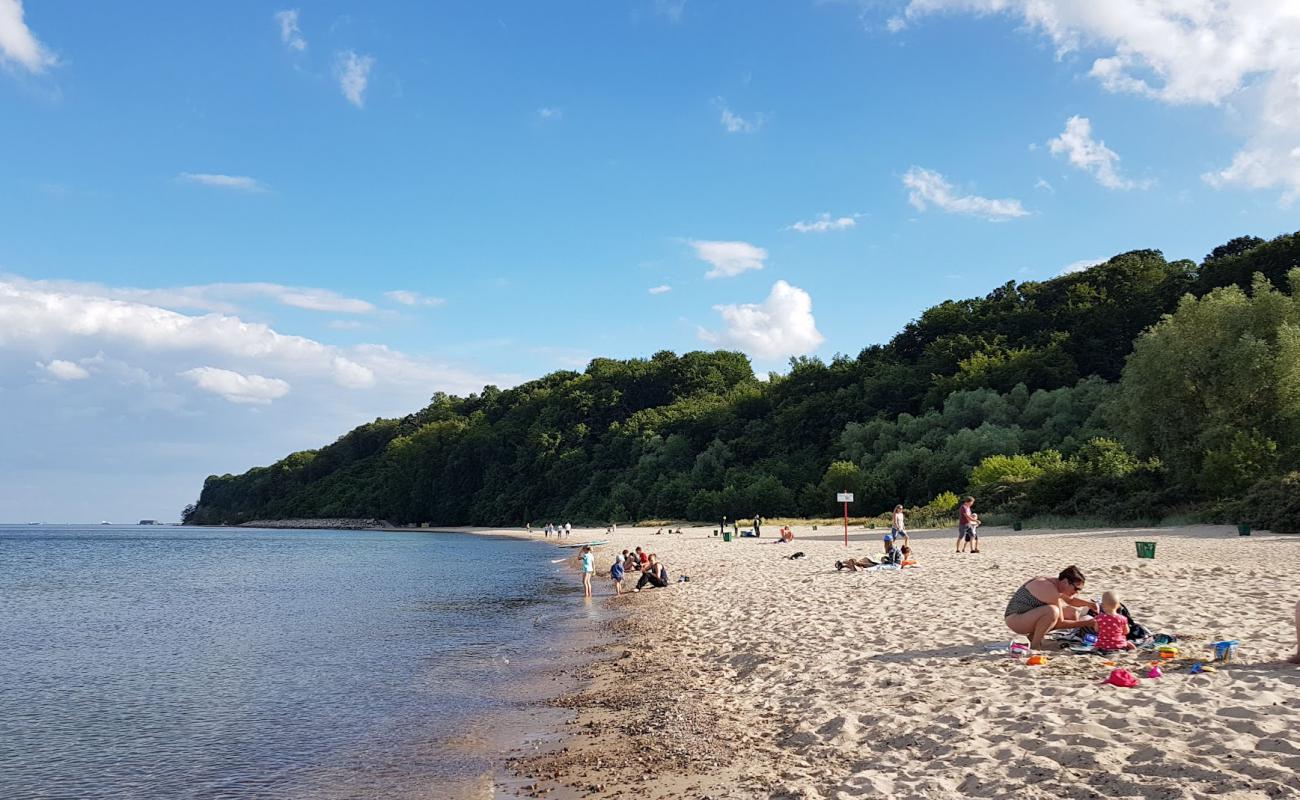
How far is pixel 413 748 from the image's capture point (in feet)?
31.5

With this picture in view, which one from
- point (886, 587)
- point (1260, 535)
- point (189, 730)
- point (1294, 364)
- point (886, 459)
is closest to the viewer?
point (189, 730)

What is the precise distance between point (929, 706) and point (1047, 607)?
2.78m

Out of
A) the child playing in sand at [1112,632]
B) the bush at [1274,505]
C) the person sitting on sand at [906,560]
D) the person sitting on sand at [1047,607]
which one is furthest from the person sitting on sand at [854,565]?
the bush at [1274,505]

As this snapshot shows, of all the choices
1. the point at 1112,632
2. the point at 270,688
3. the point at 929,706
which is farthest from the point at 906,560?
the point at 270,688

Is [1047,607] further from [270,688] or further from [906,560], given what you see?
[906,560]

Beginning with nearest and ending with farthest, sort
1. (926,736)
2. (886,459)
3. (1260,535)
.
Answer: (926,736), (1260,535), (886,459)

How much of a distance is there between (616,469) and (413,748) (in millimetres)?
101993

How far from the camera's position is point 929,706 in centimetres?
831

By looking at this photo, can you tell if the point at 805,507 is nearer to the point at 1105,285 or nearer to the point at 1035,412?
the point at 1035,412

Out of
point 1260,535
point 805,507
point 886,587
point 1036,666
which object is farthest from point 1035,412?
point 1036,666

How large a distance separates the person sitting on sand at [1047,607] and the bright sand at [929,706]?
0.58 metres

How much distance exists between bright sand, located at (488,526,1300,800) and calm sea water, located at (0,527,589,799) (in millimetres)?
1711

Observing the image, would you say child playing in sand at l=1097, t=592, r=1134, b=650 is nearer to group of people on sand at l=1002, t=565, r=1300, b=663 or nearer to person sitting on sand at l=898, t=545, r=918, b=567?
group of people on sand at l=1002, t=565, r=1300, b=663

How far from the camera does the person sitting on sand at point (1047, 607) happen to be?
1014 centimetres
